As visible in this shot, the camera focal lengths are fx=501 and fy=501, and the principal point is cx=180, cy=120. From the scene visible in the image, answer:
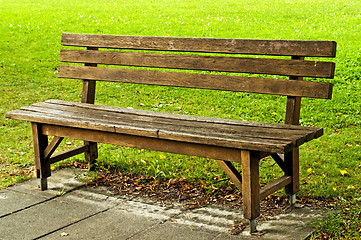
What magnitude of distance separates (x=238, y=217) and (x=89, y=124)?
1399 millimetres

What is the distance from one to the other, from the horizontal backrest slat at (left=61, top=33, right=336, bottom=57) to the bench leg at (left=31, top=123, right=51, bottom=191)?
3.43 ft

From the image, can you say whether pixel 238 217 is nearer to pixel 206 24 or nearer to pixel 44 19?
pixel 206 24

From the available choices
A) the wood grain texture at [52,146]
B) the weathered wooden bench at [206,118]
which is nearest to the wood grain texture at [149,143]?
the weathered wooden bench at [206,118]

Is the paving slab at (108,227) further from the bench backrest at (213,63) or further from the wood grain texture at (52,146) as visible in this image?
the bench backrest at (213,63)

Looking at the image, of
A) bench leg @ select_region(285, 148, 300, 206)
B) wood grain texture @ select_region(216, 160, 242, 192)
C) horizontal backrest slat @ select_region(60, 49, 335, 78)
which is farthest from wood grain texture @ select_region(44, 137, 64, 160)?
bench leg @ select_region(285, 148, 300, 206)

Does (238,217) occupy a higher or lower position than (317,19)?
lower

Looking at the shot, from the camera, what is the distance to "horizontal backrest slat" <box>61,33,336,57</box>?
3844 mm

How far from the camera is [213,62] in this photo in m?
4.34

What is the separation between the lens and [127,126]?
390cm

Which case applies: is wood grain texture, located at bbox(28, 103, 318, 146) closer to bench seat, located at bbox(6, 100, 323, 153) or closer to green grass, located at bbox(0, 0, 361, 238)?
bench seat, located at bbox(6, 100, 323, 153)

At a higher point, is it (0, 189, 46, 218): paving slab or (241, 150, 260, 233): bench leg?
(241, 150, 260, 233): bench leg

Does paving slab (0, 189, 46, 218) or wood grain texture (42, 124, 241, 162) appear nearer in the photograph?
wood grain texture (42, 124, 241, 162)

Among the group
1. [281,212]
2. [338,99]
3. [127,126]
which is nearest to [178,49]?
[127,126]

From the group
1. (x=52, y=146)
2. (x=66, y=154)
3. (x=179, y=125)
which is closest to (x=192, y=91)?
(x=66, y=154)
